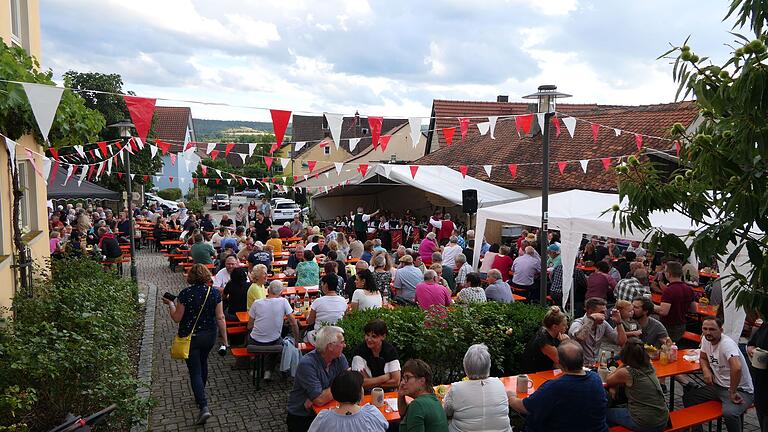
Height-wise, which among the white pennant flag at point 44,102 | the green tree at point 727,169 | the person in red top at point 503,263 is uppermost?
the white pennant flag at point 44,102

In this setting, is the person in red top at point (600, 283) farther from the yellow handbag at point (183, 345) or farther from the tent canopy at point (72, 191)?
the tent canopy at point (72, 191)

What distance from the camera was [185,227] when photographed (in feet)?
56.4

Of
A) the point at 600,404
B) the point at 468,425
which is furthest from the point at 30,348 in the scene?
the point at 600,404

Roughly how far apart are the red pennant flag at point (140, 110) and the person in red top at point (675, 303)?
6.41 metres

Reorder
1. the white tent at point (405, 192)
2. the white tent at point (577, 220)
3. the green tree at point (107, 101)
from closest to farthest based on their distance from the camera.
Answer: the white tent at point (577, 220) → the white tent at point (405, 192) → the green tree at point (107, 101)

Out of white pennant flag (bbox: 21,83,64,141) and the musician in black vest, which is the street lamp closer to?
white pennant flag (bbox: 21,83,64,141)

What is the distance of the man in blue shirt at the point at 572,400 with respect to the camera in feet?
12.0

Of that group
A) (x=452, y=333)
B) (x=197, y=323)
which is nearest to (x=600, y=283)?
(x=452, y=333)

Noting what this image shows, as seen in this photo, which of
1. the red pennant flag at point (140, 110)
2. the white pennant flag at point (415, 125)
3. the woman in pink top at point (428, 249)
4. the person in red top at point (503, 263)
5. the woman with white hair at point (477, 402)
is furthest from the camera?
the woman in pink top at point (428, 249)

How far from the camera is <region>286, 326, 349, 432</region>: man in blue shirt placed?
14.7 ft

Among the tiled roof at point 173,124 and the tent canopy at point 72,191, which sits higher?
the tiled roof at point 173,124

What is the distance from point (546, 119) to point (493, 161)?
48.3 ft

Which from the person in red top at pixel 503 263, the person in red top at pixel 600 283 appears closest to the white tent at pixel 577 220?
the person in red top at pixel 600 283

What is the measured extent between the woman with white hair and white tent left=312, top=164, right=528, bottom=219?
43.0 ft
